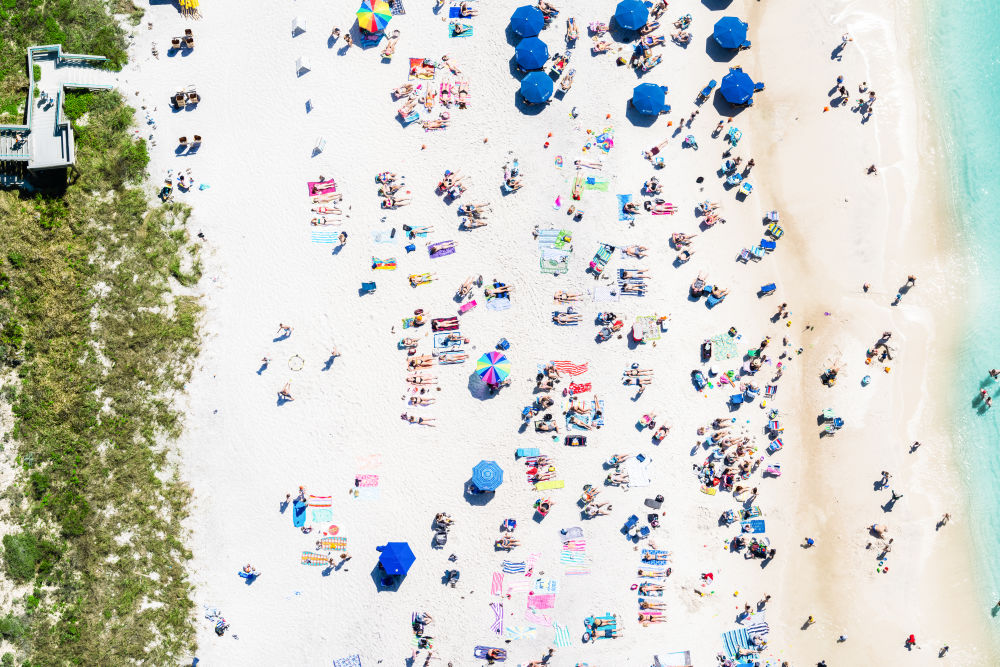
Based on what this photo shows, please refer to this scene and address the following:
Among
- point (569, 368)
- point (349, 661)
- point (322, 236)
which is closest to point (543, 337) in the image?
point (569, 368)

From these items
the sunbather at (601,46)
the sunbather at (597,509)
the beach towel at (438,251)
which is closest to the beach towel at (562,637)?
the sunbather at (597,509)

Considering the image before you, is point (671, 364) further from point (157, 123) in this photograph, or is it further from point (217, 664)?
point (157, 123)

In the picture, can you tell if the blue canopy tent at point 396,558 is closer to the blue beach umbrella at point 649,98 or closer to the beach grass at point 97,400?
the beach grass at point 97,400

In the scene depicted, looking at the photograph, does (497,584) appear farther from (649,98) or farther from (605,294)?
(649,98)

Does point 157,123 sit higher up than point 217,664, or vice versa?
point 157,123

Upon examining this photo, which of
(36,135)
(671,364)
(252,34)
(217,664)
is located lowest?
(217,664)

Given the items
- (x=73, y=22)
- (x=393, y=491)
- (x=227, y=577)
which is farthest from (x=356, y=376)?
(x=73, y=22)

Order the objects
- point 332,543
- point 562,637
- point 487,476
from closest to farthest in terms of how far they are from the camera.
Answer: point 487,476 → point 332,543 → point 562,637
